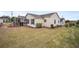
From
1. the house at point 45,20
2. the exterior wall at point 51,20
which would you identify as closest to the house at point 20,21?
the house at point 45,20

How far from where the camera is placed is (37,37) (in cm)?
234

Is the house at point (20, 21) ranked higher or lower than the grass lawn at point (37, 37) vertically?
higher

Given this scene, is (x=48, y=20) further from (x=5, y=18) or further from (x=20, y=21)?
(x=5, y=18)

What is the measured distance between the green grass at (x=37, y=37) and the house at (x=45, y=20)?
0.17 ft

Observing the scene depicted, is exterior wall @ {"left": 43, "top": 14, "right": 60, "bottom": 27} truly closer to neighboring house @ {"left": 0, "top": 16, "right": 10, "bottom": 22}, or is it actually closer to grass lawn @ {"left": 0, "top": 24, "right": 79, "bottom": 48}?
grass lawn @ {"left": 0, "top": 24, "right": 79, "bottom": 48}

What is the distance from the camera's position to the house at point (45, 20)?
2.32m

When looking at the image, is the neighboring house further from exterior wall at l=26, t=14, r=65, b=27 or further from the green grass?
exterior wall at l=26, t=14, r=65, b=27

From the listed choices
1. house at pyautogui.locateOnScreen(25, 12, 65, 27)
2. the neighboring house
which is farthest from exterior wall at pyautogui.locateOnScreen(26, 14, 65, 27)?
the neighboring house

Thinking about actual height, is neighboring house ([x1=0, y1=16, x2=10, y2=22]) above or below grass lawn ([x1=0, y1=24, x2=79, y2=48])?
above

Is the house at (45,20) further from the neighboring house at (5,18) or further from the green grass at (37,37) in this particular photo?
the neighboring house at (5,18)

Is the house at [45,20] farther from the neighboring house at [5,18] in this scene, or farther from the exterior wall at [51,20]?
the neighboring house at [5,18]

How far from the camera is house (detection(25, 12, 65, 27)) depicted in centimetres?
232

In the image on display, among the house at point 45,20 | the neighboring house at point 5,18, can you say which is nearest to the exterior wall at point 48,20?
the house at point 45,20

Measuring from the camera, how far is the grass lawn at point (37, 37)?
7.65ft
